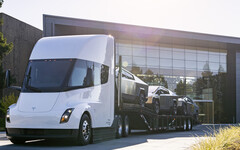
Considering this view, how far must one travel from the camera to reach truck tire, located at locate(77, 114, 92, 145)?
12344mm

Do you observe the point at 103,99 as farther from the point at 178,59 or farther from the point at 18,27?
the point at 178,59

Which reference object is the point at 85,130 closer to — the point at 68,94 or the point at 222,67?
the point at 68,94

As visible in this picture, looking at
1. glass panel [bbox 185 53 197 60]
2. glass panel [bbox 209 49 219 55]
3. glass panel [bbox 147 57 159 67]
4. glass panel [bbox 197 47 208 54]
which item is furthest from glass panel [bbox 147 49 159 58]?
glass panel [bbox 209 49 219 55]

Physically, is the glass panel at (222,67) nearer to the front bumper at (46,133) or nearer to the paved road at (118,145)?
the paved road at (118,145)

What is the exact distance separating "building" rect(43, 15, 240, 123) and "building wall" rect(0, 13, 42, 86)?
15.9 feet

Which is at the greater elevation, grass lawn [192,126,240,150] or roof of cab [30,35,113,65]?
roof of cab [30,35,113,65]

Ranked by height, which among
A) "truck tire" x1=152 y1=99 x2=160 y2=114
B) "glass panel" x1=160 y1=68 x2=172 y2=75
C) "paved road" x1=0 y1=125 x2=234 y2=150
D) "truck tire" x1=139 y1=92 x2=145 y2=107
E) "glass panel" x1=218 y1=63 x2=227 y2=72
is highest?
"glass panel" x1=218 y1=63 x2=227 y2=72

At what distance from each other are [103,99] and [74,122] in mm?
2347

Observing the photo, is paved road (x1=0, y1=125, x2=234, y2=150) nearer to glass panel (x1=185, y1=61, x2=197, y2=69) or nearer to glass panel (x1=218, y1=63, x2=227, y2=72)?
glass panel (x1=185, y1=61, x2=197, y2=69)

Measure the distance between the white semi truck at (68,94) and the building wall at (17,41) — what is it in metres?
27.3

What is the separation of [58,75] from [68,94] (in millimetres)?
719

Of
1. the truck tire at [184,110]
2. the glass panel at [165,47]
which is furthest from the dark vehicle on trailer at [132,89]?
the glass panel at [165,47]

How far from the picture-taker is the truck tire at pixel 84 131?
12.3 m

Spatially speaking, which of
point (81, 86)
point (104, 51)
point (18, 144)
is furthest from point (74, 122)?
point (104, 51)
